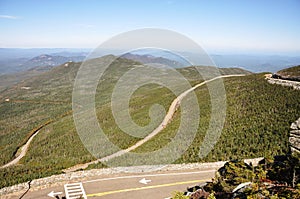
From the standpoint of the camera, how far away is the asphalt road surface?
18.1 meters

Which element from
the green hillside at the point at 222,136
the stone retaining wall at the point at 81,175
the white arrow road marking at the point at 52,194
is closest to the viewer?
the white arrow road marking at the point at 52,194

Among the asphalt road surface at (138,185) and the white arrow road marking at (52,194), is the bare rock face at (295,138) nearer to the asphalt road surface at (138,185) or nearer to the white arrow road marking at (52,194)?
the asphalt road surface at (138,185)

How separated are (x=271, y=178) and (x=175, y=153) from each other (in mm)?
15941

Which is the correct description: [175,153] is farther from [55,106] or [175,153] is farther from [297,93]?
[55,106]

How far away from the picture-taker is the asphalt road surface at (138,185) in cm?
1814

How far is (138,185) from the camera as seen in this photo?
19.6m

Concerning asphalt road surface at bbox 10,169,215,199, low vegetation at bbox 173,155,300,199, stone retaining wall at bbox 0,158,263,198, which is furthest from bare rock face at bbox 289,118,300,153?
stone retaining wall at bbox 0,158,263,198

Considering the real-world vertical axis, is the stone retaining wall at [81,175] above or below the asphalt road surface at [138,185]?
above

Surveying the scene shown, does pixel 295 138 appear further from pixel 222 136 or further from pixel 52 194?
pixel 222 136

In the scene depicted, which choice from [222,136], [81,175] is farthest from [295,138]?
[222,136]

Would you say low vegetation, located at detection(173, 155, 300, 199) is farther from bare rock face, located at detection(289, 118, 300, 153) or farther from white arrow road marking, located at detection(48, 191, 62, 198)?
white arrow road marking, located at detection(48, 191, 62, 198)

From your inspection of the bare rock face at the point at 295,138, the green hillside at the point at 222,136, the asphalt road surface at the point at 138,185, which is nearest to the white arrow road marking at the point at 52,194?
the asphalt road surface at the point at 138,185

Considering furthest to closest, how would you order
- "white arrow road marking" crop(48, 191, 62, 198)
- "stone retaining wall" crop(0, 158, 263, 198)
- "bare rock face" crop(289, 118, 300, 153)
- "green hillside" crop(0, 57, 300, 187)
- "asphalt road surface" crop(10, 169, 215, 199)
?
"green hillside" crop(0, 57, 300, 187) → "stone retaining wall" crop(0, 158, 263, 198) → "asphalt road surface" crop(10, 169, 215, 199) → "white arrow road marking" crop(48, 191, 62, 198) → "bare rock face" crop(289, 118, 300, 153)

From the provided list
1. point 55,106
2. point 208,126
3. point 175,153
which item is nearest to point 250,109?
point 208,126
